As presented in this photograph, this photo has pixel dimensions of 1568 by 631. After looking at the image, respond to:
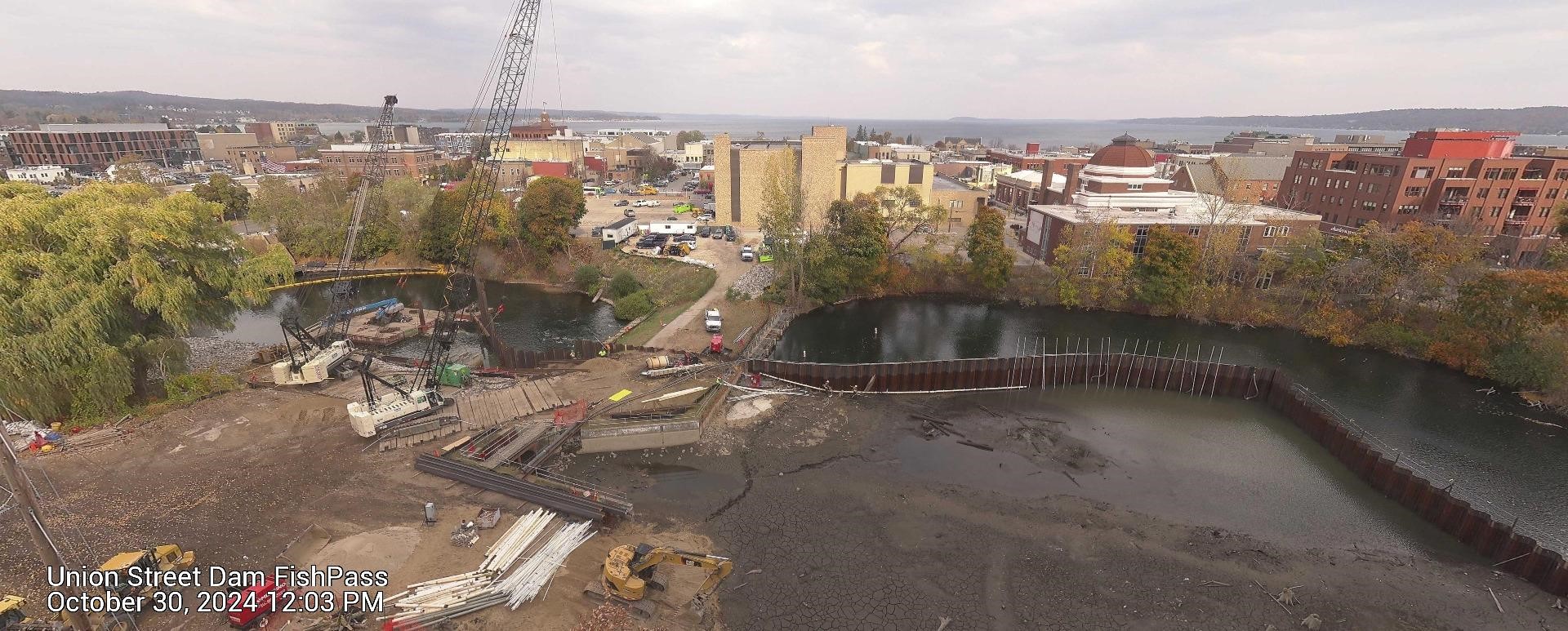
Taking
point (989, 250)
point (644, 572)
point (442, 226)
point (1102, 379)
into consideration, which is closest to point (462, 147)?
point (442, 226)

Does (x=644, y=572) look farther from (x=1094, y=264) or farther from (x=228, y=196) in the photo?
(x=228, y=196)

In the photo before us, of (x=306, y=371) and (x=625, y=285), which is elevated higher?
(x=306, y=371)

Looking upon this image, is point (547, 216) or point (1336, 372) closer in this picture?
point (1336, 372)

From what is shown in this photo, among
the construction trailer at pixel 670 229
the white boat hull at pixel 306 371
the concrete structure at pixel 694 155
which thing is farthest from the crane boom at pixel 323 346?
the concrete structure at pixel 694 155

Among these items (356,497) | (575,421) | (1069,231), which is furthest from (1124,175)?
(356,497)

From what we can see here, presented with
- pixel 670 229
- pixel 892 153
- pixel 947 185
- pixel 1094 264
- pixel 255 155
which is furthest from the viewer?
pixel 255 155

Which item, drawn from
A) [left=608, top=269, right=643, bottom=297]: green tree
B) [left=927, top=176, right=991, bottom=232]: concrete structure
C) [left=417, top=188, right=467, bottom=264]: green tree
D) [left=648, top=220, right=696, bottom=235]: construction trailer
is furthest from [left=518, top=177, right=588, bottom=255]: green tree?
[left=927, top=176, right=991, bottom=232]: concrete structure

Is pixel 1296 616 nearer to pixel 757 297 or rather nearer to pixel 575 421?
pixel 575 421
